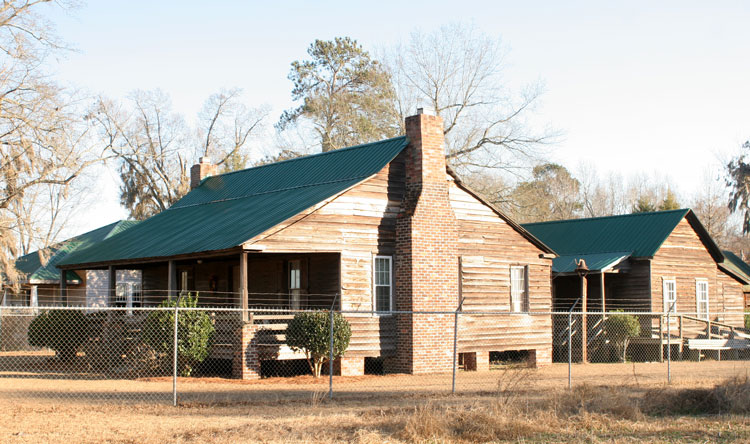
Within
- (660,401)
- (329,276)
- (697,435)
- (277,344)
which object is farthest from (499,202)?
(697,435)

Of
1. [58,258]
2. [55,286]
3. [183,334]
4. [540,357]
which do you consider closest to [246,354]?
[183,334]

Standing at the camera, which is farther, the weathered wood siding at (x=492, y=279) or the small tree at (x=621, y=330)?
the small tree at (x=621, y=330)

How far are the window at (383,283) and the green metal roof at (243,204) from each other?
2293mm

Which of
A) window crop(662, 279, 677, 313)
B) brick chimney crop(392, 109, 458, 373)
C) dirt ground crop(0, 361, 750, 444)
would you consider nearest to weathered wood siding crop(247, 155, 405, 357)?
brick chimney crop(392, 109, 458, 373)

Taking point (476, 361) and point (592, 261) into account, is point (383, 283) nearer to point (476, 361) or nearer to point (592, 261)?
point (476, 361)

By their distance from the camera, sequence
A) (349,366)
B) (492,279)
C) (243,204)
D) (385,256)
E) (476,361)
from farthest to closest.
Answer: (243,204) < (492,279) < (476,361) < (385,256) < (349,366)

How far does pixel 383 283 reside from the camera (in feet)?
77.6

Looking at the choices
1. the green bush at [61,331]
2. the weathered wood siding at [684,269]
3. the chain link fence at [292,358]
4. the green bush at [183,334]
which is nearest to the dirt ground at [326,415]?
the chain link fence at [292,358]

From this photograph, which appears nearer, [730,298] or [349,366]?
[349,366]

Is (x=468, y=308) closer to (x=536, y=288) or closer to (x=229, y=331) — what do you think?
(x=536, y=288)

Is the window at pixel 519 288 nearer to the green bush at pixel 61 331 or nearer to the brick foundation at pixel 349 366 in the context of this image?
the brick foundation at pixel 349 366

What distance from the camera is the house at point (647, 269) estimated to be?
Result: 31781 millimetres

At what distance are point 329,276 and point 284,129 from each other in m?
37.3

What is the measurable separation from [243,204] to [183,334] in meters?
7.76
